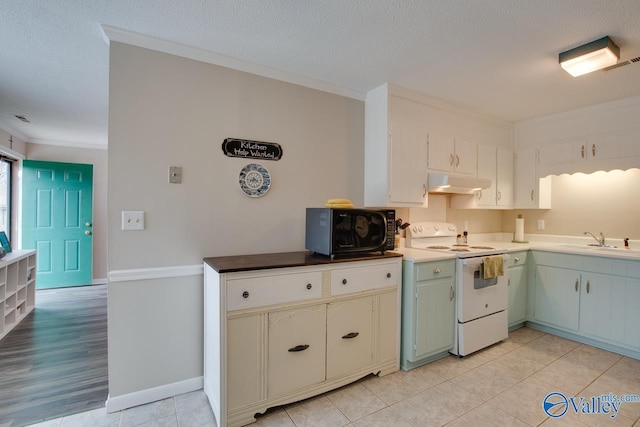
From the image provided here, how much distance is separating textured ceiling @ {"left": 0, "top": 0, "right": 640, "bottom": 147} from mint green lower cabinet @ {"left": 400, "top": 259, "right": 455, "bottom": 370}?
5.10ft

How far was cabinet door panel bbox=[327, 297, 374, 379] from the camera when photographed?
2.10 metres

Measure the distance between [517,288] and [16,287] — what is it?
5396 millimetres

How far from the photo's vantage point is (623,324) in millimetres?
2682

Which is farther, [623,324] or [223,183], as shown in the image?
[623,324]

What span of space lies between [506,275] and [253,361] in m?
2.48

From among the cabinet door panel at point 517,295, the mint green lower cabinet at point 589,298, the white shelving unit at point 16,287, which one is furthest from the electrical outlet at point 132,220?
the mint green lower cabinet at point 589,298

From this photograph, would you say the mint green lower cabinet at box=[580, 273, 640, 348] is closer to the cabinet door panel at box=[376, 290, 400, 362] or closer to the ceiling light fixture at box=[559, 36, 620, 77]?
the ceiling light fixture at box=[559, 36, 620, 77]

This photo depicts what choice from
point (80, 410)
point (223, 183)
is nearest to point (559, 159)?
point (223, 183)

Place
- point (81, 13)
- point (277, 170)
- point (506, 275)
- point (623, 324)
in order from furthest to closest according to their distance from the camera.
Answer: point (506, 275)
point (623, 324)
point (277, 170)
point (81, 13)

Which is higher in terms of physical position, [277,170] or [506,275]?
[277,170]

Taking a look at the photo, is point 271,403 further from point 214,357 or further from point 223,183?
point 223,183

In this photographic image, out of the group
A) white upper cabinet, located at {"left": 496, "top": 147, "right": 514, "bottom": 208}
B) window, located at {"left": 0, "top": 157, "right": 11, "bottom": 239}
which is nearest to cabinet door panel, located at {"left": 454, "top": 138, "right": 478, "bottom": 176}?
white upper cabinet, located at {"left": 496, "top": 147, "right": 514, "bottom": 208}

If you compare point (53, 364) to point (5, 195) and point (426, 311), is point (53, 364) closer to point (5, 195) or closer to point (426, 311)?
point (426, 311)

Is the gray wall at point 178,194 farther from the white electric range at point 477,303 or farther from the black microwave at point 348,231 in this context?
the white electric range at point 477,303
